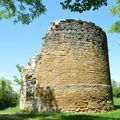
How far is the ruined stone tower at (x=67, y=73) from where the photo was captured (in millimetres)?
19984

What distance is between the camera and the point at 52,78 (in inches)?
796

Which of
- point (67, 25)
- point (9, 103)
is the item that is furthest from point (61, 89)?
point (9, 103)

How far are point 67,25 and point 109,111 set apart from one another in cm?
546

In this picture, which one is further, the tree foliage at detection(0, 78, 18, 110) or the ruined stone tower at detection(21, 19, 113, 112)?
the tree foliage at detection(0, 78, 18, 110)

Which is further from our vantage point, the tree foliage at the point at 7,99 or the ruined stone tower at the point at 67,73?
the tree foliage at the point at 7,99

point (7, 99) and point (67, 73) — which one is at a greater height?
point (67, 73)

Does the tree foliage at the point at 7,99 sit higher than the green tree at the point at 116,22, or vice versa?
the green tree at the point at 116,22

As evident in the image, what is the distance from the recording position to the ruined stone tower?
1998 cm

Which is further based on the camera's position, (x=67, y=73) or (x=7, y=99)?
(x=7, y=99)

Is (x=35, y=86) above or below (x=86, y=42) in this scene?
below

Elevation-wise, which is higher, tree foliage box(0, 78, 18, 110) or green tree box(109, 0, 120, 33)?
green tree box(109, 0, 120, 33)

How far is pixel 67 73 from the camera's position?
794 inches

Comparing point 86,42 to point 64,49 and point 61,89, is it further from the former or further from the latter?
point 61,89

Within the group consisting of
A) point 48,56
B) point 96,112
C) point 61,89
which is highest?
point 48,56
